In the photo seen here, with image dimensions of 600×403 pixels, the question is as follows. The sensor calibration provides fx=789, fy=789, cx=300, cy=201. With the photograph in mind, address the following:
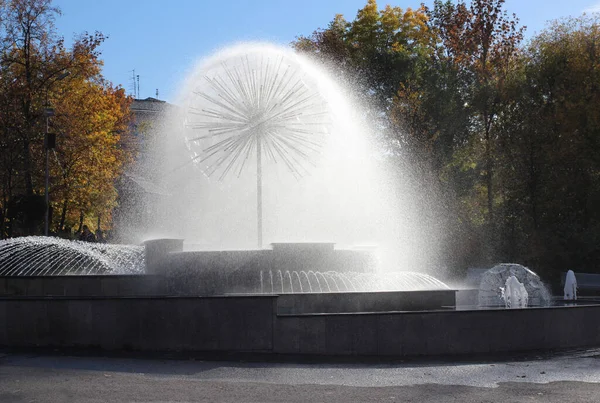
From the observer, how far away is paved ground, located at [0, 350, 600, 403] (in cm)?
892

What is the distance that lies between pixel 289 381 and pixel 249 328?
1.94 meters

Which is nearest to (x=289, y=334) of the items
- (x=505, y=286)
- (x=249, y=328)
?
(x=249, y=328)

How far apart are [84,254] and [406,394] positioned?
16.2m

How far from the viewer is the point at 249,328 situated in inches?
460

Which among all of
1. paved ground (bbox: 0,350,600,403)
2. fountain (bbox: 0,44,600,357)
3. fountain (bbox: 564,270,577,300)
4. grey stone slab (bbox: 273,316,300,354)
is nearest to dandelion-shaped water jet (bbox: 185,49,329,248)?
fountain (bbox: 0,44,600,357)

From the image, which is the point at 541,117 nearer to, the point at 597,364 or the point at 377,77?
the point at 377,77

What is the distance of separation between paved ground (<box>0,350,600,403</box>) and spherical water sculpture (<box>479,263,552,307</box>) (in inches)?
279

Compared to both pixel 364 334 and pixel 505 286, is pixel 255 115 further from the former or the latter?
pixel 364 334

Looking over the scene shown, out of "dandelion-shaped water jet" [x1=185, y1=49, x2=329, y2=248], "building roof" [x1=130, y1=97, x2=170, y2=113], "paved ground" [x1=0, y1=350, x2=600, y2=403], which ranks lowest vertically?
"paved ground" [x1=0, y1=350, x2=600, y2=403]

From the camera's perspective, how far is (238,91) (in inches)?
882

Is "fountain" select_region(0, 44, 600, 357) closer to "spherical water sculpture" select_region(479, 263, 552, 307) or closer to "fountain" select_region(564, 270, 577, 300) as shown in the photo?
"spherical water sculpture" select_region(479, 263, 552, 307)

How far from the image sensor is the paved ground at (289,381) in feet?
29.3

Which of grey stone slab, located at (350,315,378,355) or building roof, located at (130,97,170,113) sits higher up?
building roof, located at (130,97,170,113)

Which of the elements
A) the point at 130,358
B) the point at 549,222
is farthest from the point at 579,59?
the point at 130,358
